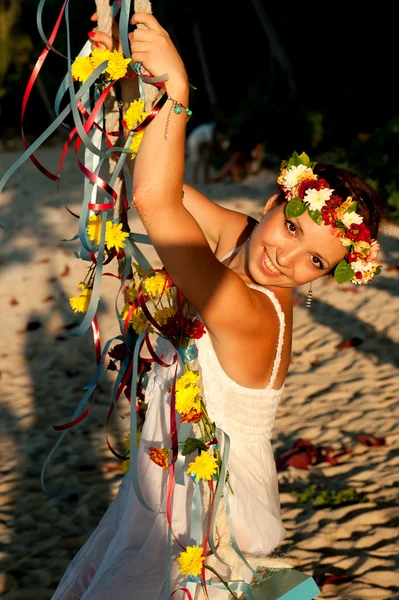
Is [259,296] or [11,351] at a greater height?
[259,296]

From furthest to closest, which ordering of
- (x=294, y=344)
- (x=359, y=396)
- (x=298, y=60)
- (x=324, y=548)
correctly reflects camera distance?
(x=298, y=60), (x=294, y=344), (x=359, y=396), (x=324, y=548)

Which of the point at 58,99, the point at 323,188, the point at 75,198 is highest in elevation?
the point at 58,99

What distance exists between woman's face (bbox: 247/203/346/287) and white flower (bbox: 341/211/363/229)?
0.13 ft

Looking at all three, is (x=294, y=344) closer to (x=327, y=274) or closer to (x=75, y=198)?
(x=327, y=274)

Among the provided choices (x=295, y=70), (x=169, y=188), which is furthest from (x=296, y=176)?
(x=295, y=70)

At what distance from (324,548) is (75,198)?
333 inches

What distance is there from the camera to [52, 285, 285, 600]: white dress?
198 cm

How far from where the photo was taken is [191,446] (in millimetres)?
1837

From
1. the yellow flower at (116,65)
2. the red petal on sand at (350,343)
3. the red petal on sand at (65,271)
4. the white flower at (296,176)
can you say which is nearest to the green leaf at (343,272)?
the white flower at (296,176)

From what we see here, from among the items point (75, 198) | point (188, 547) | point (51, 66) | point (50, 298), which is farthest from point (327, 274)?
point (51, 66)

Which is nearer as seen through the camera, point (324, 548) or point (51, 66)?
point (324, 548)

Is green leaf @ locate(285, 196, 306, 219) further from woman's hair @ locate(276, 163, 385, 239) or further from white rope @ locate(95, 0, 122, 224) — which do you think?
white rope @ locate(95, 0, 122, 224)

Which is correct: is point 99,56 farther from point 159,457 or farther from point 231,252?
point 159,457

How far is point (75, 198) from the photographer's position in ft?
37.1
